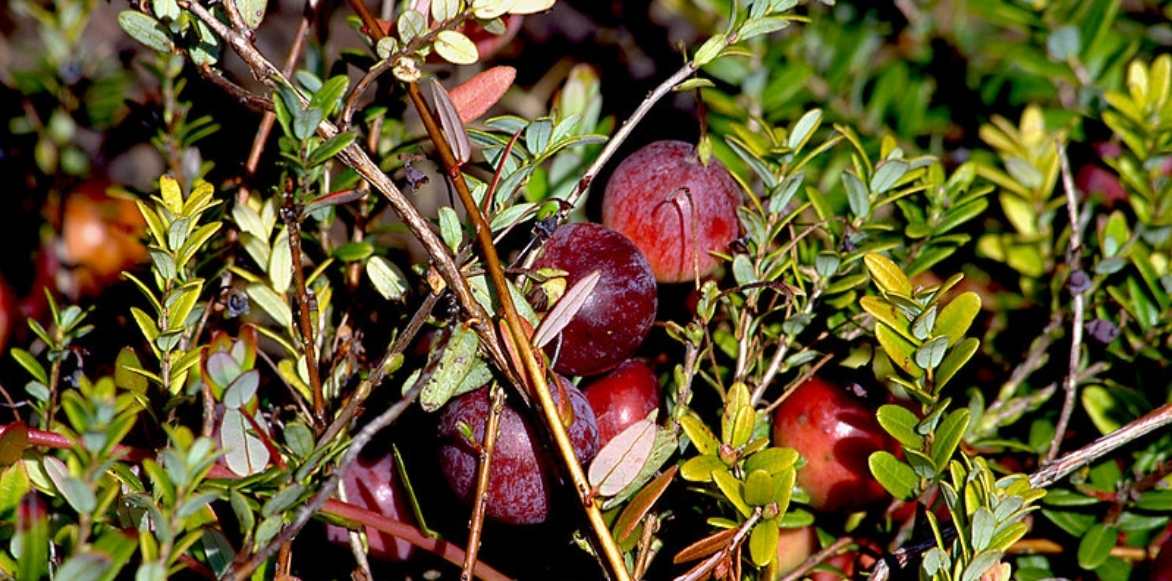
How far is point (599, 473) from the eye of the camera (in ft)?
2.26

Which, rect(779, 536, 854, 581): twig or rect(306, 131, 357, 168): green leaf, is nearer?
rect(306, 131, 357, 168): green leaf

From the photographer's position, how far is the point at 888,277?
76 cm

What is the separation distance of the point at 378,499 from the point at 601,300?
21 cm

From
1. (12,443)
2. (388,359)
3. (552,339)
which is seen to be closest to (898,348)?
(552,339)

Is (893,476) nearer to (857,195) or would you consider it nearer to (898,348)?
(898,348)

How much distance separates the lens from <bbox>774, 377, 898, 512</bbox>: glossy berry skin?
2.73ft

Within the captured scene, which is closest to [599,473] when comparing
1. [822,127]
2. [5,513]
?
[5,513]

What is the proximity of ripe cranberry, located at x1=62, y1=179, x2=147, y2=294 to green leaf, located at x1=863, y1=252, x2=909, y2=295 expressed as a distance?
738mm

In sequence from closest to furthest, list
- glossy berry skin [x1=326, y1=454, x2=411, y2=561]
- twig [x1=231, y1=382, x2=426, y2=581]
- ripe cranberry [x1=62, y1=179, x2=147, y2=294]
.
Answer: twig [x1=231, y1=382, x2=426, y2=581] → glossy berry skin [x1=326, y1=454, x2=411, y2=561] → ripe cranberry [x1=62, y1=179, x2=147, y2=294]

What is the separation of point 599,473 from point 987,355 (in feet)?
1.71

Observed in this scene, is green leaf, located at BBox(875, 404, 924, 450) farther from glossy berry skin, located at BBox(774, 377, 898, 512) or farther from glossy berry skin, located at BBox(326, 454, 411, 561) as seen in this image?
glossy berry skin, located at BBox(326, 454, 411, 561)

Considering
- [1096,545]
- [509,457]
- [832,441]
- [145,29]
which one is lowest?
[1096,545]

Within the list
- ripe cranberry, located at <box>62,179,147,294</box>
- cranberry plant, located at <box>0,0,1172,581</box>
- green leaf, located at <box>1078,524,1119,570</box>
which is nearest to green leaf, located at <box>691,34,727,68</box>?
cranberry plant, located at <box>0,0,1172,581</box>

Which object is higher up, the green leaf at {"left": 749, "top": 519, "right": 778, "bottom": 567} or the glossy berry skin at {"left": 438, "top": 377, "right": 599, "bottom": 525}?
the glossy berry skin at {"left": 438, "top": 377, "right": 599, "bottom": 525}
